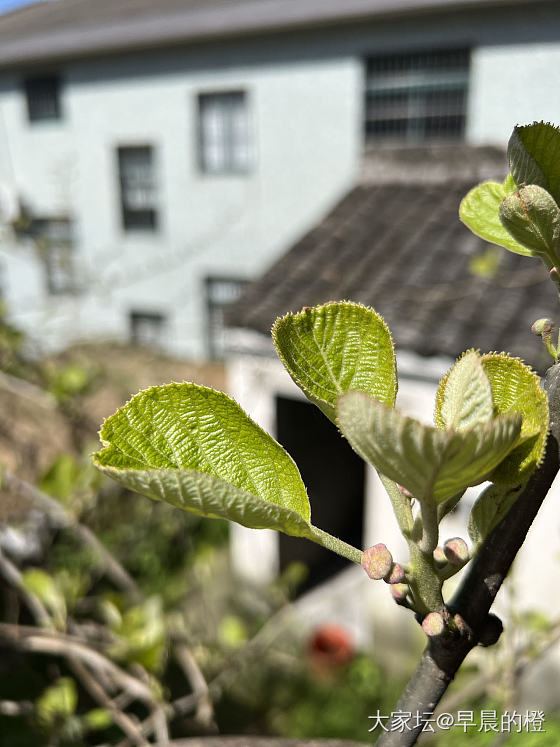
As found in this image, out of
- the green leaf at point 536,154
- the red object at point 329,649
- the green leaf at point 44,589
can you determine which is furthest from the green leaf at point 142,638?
the red object at point 329,649

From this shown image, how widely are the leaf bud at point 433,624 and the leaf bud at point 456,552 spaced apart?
0.03 meters

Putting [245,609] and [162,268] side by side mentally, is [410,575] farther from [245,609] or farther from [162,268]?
[162,268]

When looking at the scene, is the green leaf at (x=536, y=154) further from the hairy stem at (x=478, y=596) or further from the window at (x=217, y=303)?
the window at (x=217, y=303)

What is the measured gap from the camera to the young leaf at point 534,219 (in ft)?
1.08

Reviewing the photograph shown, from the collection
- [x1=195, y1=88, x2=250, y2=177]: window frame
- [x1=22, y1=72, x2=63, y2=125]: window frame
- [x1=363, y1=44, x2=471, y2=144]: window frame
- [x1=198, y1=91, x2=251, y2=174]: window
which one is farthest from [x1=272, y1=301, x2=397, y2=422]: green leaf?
[x1=22, y1=72, x2=63, y2=125]: window frame

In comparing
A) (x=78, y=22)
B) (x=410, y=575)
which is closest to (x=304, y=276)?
(x=410, y=575)

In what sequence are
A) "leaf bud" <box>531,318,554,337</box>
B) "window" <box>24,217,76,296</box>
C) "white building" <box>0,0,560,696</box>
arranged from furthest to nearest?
"window" <box>24,217,76,296</box>, "white building" <box>0,0,560,696</box>, "leaf bud" <box>531,318,554,337</box>

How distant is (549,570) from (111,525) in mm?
3596

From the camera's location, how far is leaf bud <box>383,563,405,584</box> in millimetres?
339

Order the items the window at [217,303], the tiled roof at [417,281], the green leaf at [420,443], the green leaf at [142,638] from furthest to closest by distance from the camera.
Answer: the window at [217,303]
the tiled roof at [417,281]
the green leaf at [142,638]
the green leaf at [420,443]

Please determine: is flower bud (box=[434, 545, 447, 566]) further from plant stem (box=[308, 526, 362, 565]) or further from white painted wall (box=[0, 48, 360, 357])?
white painted wall (box=[0, 48, 360, 357])

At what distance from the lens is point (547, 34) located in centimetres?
480

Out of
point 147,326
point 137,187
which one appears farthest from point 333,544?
point 147,326

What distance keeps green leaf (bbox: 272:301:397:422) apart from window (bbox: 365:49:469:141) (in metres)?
6.06
